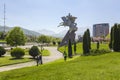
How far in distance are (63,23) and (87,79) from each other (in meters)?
63.6

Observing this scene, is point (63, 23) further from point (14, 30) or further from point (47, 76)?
point (47, 76)

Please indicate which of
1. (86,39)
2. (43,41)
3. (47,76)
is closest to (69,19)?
(86,39)

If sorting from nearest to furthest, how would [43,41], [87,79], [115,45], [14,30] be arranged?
[87,79], [115,45], [14,30], [43,41]

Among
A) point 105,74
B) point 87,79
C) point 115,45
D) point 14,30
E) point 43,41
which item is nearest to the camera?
point 87,79

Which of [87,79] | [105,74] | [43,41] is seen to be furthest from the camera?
[43,41]

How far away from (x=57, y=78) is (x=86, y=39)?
3473 centimetres

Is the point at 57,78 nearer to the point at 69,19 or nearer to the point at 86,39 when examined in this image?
the point at 86,39

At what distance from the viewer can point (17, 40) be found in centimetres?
7100

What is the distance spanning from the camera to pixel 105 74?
12594 millimetres

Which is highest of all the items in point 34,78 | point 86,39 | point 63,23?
point 63,23

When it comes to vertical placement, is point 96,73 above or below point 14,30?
below

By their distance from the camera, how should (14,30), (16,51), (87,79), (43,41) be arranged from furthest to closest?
(43,41) < (14,30) < (16,51) < (87,79)

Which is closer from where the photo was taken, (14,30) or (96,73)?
(96,73)

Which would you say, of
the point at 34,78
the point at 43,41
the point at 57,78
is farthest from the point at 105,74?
the point at 43,41
